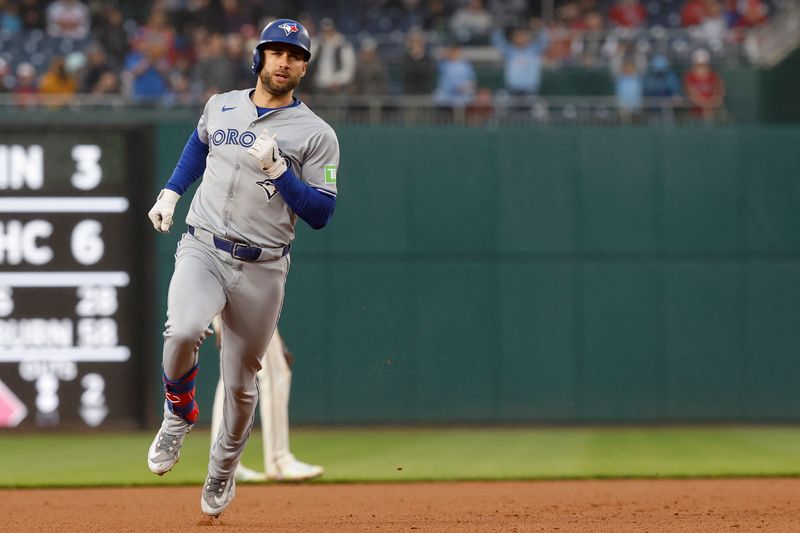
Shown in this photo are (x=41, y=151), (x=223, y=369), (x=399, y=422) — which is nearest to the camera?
(x=223, y=369)

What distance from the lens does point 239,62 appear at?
1458 centimetres

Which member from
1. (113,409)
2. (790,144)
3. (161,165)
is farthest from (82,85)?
(790,144)

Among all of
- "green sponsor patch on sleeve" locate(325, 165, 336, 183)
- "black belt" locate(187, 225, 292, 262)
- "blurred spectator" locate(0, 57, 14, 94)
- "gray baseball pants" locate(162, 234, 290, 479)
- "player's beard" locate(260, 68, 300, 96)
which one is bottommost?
"gray baseball pants" locate(162, 234, 290, 479)

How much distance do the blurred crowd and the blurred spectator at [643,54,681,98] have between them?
0.7 inches

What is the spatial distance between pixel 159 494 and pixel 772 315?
298 inches

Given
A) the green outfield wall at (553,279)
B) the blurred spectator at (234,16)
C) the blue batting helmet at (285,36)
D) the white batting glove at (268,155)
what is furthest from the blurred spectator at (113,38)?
the white batting glove at (268,155)

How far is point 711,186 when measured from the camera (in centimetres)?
1386

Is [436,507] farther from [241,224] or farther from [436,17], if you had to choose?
[436,17]

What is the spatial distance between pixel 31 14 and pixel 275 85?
1288cm

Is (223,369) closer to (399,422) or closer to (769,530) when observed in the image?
(769,530)

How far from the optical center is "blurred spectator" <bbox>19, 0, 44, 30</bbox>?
17750 millimetres

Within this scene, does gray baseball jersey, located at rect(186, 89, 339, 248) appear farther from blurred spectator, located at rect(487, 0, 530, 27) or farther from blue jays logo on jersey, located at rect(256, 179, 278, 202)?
blurred spectator, located at rect(487, 0, 530, 27)

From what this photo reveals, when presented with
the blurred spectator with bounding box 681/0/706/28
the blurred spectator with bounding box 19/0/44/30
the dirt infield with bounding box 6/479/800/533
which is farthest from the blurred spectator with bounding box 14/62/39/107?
the blurred spectator with bounding box 681/0/706/28

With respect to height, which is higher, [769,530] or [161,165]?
[161,165]
